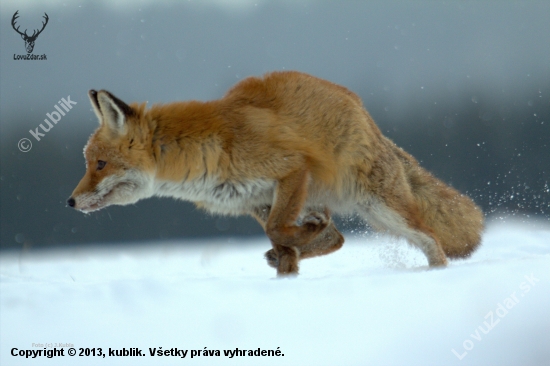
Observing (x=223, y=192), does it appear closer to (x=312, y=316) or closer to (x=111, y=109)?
(x=111, y=109)

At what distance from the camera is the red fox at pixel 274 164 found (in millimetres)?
5367

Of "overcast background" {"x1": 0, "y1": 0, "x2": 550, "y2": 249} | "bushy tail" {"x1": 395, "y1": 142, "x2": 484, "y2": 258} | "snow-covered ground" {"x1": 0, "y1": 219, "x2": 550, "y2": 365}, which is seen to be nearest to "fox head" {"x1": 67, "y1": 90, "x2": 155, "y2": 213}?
"snow-covered ground" {"x1": 0, "y1": 219, "x2": 550, "y2": 365}

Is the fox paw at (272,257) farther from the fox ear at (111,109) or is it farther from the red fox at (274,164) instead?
the fox ear at (111,109)

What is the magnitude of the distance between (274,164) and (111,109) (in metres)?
1.79

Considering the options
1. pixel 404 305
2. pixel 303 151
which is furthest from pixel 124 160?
pixel 404 305

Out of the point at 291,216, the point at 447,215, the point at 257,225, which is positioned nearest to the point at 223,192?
the point at 291,216

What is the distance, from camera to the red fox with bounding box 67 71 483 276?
537cm

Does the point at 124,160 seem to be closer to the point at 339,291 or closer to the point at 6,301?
the point at 6,301

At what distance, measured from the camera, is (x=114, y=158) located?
5363mm

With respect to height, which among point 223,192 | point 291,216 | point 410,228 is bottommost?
point 410,228

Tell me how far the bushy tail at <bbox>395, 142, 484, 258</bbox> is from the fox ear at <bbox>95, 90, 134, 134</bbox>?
3688 mm

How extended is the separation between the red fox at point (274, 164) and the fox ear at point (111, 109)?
12 millimetres

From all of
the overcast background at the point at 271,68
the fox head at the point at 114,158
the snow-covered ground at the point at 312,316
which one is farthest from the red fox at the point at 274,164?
the overcast background at the point at 271,68

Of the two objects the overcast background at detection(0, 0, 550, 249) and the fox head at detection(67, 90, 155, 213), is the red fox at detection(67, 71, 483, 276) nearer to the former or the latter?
the fox head at detection(67, 90, 155, 213)
